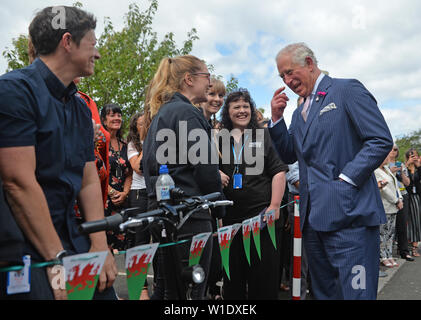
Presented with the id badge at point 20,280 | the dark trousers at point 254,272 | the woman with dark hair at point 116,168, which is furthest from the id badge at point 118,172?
the id badge at point 20,280

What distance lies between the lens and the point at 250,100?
4.14 meters

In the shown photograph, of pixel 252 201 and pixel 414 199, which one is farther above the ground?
pixel 252 201

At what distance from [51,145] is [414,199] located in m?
9.36

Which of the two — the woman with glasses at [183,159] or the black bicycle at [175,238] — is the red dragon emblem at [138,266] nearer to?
the black bicycle at [175,238]

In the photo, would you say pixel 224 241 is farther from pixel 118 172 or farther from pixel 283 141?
pixel 118 172

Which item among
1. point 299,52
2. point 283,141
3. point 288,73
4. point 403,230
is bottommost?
point 403,230

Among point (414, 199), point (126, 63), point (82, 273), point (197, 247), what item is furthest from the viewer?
point (126, 63)

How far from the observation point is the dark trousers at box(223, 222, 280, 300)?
3.57m

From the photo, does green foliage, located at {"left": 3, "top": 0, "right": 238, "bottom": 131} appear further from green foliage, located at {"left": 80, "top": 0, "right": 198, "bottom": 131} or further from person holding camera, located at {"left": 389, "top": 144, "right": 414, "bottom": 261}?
person holding camera, located at {"left": 389, "top": 144, "right": 414, "bottom": 261}

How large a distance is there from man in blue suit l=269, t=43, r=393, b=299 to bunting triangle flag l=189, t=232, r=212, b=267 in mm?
876

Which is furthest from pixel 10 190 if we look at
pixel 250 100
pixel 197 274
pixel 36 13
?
pixel 250 100

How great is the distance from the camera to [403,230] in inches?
319

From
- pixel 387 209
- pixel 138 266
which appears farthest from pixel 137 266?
A: pixel 387 209

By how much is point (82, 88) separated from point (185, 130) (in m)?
14.6
